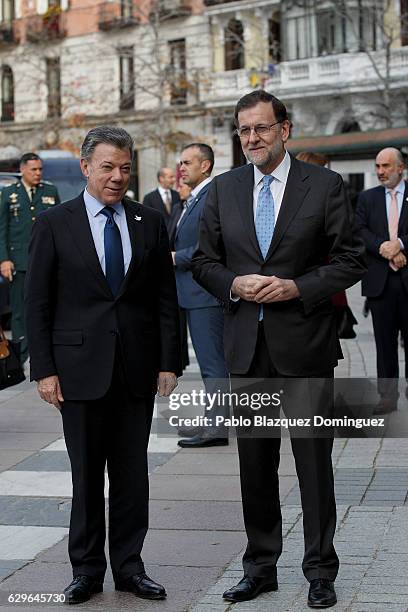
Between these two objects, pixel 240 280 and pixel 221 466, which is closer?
pixel 240 280

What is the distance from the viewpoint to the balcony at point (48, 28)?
4788 cm

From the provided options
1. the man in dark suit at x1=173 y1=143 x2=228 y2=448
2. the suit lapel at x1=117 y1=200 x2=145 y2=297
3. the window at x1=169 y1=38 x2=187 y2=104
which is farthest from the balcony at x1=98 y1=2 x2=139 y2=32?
the suit lapel at x1=117 y1=200 x2=145 y2=297

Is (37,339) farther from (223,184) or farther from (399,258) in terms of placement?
(399,258)

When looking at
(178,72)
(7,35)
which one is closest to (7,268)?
(178,72)

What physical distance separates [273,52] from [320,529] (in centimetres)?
3825

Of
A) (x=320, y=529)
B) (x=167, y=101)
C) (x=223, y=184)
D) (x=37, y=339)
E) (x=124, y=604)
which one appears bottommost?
(x=124, y=604)

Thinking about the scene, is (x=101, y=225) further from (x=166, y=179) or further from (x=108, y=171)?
(x=166, y=179)

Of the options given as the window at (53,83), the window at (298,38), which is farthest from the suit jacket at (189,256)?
the window at (53,83)

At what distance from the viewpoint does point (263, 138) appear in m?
4.74

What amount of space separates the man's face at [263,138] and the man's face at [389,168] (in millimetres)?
4292

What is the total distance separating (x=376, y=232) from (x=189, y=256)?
1652 millimetres

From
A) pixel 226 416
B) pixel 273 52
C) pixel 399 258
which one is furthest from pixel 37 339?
pixel 273 52

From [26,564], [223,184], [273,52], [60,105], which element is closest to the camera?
[223,184]

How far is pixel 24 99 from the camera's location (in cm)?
4944
